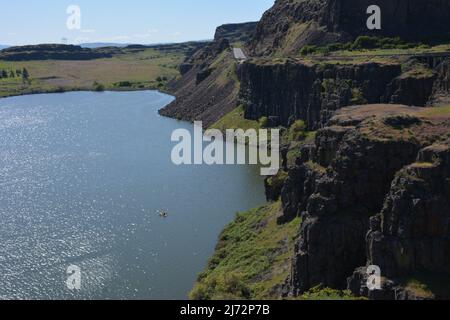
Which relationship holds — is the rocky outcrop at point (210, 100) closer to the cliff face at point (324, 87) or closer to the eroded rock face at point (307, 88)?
the eroded rock face at point (307, 88)

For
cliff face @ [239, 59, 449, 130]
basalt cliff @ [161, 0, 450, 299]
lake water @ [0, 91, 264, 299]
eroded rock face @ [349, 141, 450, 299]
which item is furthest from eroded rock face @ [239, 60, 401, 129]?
eroded rock face @ [349, 141, 450, 299]

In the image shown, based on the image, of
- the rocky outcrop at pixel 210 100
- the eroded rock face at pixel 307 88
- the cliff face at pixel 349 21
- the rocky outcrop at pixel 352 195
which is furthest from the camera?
the rocky outcrop at pixel 210 100

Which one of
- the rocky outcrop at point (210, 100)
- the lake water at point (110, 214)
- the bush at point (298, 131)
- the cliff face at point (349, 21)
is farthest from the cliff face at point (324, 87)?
the lake water at point (110, 214)

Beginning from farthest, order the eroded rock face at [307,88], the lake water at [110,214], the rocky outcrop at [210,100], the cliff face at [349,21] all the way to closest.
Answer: the rocky outcrop at [210,100]
the cliff face at [349,21]
the eroded rock face at [307,88]
the lake water at [110,214]

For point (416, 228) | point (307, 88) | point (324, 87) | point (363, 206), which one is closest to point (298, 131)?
point (307, 88)

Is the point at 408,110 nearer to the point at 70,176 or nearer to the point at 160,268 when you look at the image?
the point at 160,268

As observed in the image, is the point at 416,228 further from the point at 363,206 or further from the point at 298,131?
the point at 298,131

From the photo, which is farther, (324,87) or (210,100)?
(210,100)
